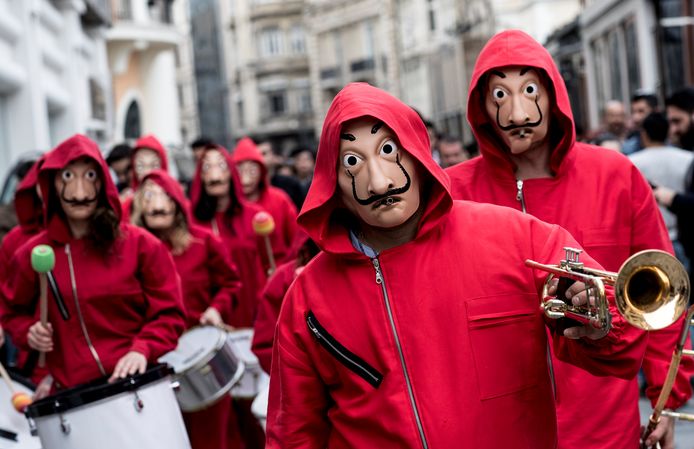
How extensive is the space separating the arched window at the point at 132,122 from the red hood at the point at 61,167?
23315 millimetres

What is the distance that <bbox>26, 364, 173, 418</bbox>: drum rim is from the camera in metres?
4.94

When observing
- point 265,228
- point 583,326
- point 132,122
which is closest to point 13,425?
point 583,326

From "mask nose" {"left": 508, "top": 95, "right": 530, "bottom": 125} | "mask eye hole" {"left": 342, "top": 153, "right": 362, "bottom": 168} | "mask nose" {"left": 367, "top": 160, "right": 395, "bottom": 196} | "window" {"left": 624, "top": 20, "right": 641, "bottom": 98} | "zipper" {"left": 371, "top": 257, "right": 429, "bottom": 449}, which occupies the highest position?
"window" {"left": 624, "top": 20, "right": 641, "bottom": 98}

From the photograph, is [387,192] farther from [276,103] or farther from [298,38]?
[298,38]

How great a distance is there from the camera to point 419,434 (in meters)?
3.29

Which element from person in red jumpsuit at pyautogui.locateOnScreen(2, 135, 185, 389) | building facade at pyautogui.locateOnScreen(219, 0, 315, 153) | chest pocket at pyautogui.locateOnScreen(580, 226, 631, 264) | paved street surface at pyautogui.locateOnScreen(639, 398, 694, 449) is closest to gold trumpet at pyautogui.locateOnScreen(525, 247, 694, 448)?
chest pocket at pyautogui.locateOnScreen(580, 226, 631, 264)

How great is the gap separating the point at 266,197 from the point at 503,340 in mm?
6977

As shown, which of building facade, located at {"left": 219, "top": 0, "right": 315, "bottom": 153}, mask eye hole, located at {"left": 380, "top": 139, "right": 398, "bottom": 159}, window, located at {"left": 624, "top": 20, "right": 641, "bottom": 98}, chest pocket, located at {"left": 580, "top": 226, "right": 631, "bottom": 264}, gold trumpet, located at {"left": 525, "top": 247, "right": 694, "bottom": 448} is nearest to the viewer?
gold trumpet, located at {"left": 525, "top": 247, "right": 694, "bottom": 448}

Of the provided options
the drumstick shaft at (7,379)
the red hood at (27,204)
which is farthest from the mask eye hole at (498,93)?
the red hood at (27,204)

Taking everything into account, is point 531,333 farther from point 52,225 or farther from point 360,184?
point 52,225

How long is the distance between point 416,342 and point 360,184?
0.46 meters

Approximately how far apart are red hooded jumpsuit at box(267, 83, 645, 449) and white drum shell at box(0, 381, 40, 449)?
2297 mm

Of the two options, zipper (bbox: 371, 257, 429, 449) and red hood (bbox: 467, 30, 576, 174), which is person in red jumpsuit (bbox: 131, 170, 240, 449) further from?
zipper (bbox: 371, 257, 429, 449)

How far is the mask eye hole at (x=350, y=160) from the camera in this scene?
134 inches
